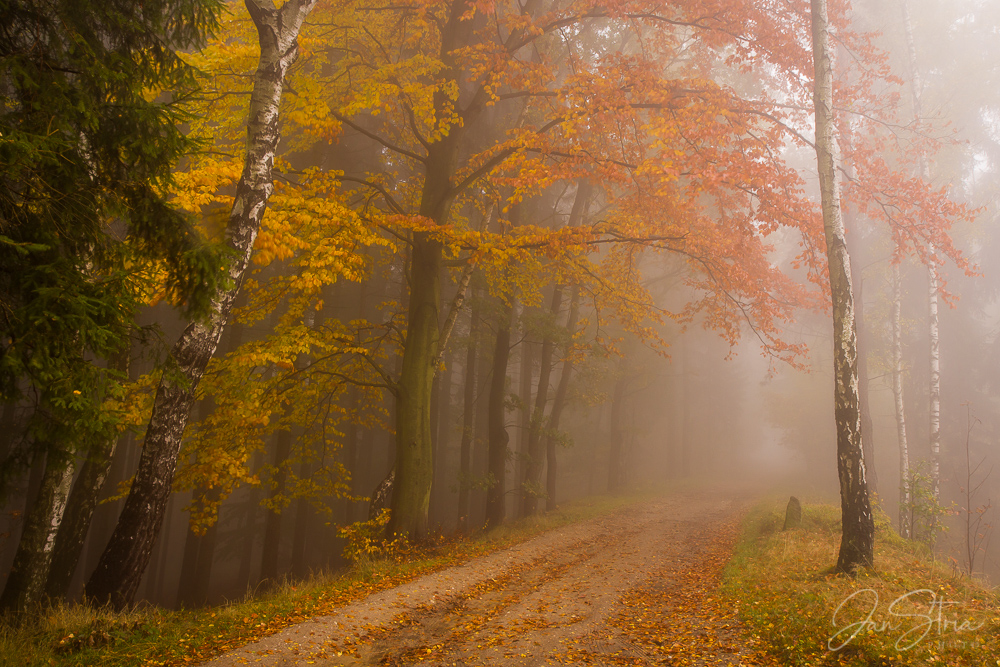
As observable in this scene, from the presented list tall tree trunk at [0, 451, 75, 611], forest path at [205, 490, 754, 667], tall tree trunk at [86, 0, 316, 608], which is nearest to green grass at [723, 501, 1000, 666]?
forest path at [205, 490, 754, 667]

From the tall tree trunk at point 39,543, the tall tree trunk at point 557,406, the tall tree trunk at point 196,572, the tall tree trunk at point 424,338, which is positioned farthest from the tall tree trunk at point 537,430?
the tall tree trunk at point 39,543

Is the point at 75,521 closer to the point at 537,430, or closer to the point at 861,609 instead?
the point at 861,609

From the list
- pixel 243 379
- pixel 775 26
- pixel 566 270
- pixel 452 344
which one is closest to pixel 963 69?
pixel 775 26

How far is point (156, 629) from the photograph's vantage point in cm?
499

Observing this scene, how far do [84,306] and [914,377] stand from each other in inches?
1246

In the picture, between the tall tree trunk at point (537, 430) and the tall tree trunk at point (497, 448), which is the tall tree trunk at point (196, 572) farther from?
the tall tree trunk at point (537, 430)

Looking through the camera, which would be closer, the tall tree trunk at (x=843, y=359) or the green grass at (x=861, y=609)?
the green grass at (x=861, y=609)

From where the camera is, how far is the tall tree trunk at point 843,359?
7.42 m

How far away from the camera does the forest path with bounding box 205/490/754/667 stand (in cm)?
493

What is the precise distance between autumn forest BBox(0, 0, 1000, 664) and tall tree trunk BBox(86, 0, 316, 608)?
3cm

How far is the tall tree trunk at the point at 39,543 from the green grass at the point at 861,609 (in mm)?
8546

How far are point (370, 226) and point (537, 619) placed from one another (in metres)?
6.88

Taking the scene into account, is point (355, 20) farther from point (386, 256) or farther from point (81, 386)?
point (81, 386)

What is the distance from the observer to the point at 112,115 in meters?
4.33
